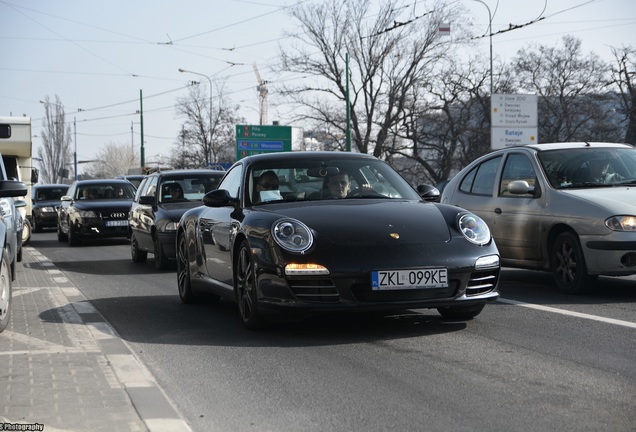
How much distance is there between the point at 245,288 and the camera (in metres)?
7.81

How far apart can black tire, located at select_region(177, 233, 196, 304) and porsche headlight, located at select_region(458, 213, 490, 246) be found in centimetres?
322

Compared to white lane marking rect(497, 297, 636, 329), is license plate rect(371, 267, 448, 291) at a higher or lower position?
higher

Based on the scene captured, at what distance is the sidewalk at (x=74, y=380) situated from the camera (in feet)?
15.8

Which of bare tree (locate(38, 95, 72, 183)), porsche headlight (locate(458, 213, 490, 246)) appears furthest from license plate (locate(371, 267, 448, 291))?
bare tree (locate(38, 95, 72, 183))

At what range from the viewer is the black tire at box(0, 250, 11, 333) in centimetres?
798

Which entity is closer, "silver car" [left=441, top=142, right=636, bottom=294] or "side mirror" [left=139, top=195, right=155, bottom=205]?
"silver car" [left=441, top=142, right=636, bottom=294]

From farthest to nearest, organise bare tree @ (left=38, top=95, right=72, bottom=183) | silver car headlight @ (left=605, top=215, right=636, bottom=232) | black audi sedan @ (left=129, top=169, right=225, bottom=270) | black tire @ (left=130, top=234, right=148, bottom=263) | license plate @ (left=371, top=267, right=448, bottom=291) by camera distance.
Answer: bare tree @ (left=38, top=95, right=72, bottom=183)
black tire @ (left=130, top=234, right=148, bottom=263)
black audi sedan @ (left=129, top=169, right=225, bottom=270)
silver car headlight @ (left=605, top=215, right=636, bottom=232)
license plate @ (left=371, top=267, right=448, bottom=291)

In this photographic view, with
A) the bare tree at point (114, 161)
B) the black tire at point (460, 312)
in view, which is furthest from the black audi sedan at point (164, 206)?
the bare tree at point (114, 161)

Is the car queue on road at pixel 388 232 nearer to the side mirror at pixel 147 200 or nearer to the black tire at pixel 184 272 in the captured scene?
the black tire at pixel 184 272

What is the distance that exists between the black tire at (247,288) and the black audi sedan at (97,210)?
15121 mm

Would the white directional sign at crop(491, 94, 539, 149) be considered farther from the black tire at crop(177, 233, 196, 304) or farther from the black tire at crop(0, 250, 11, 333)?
the black tire at crop(0, 250, 11, 333)

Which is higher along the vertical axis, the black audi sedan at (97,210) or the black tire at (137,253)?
the black audi sedan at (97,210)

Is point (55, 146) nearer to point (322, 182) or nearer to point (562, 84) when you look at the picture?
point (562, 84)

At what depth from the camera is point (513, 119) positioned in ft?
147
